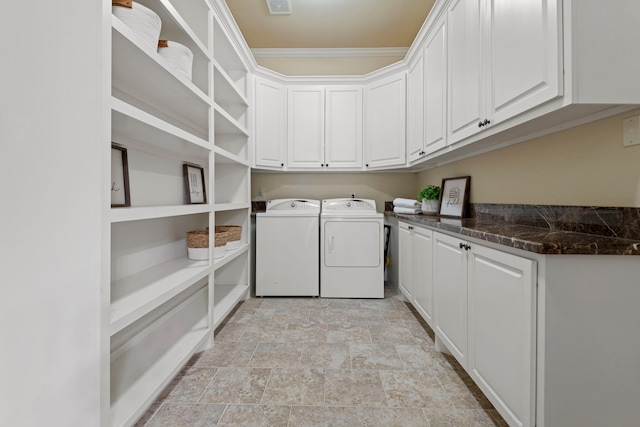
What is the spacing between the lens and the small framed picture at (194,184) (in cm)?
199

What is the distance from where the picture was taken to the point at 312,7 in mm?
2441

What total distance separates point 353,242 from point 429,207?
780mm

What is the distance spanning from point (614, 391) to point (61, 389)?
1.78 m

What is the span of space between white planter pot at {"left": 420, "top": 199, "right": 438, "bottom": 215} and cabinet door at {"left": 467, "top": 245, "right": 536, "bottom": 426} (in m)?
1.24

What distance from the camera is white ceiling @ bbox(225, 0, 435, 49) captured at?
7.91 ft

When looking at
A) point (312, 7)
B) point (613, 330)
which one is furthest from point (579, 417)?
point (312, 7)

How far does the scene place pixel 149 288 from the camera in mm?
1302

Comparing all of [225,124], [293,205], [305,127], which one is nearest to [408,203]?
[293,205]

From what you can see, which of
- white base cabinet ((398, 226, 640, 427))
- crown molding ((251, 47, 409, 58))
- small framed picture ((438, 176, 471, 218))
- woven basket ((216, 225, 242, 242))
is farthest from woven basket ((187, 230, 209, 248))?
crown molding ((251, 47, 409, 58))

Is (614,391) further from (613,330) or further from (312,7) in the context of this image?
(312,7)

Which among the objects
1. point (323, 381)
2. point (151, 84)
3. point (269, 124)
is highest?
point (269, 124)

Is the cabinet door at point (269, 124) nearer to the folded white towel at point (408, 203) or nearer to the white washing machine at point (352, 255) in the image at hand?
the white washing machine at point (352, 255)

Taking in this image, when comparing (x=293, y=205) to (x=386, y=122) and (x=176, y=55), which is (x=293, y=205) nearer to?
(x=386, y=122)

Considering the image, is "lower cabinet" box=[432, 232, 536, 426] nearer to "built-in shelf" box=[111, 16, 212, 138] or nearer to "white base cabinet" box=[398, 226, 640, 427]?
"white base cabinet" box=[398, 226, 640, 427]
